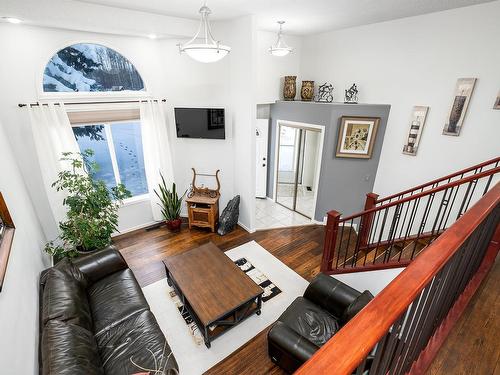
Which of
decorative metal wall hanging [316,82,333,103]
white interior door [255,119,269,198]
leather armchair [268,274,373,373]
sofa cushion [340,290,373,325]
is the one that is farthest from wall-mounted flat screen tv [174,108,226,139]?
sofa cushion [340,290,373,325]

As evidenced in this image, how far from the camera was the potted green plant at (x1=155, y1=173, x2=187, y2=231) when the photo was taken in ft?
15.3

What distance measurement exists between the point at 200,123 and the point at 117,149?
1516mm

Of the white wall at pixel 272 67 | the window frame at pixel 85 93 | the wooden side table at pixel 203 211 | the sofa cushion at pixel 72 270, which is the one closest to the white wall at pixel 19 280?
the sofa cushion at pixel 72 270

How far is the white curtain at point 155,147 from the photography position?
14.1 feet

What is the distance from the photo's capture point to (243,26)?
3.64 meters

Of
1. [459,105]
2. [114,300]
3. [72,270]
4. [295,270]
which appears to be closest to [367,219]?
[295,270]

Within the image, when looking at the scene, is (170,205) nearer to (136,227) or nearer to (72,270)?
(136,227)

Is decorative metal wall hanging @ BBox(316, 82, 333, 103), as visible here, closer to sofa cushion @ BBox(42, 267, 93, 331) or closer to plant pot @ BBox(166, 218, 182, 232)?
plant pot @ BBox(166, 218, 182, 232)

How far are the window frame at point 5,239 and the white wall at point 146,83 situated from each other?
1.63 m

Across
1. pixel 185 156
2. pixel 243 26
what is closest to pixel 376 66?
pixel 243 26

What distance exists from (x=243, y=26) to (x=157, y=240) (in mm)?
3818

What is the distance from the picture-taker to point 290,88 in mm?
5023

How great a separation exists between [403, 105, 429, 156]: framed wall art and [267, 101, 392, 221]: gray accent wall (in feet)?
1.38

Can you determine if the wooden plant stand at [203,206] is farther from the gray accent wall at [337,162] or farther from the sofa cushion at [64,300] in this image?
the sofa cushion at [64,300]
